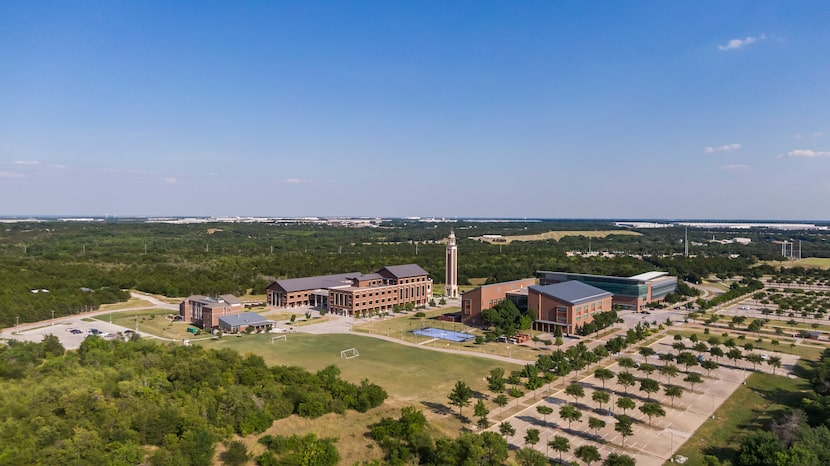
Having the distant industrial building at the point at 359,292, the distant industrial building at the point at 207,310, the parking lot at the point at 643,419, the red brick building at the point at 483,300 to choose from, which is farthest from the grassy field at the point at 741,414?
the distant industrial building at the point at 207,310

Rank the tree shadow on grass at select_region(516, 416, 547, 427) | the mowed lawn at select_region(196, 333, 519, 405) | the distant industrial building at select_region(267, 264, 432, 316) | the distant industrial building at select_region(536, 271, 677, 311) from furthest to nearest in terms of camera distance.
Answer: the distant industrial building at select_region(536, 271, 677, 311) → the distant industrial building at select_region(267, 264, 432, 316) → the mowed lawn at select_region(196, 333, 519, 405) → the tree shadow on grass at select_region(516, 416, 547, 427)

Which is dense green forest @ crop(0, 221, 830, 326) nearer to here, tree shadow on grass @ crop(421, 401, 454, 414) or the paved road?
the paved road

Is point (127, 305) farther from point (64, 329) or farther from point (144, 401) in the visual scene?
point (144, 401)

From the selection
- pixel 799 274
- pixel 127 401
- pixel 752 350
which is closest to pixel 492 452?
pixel 127 401

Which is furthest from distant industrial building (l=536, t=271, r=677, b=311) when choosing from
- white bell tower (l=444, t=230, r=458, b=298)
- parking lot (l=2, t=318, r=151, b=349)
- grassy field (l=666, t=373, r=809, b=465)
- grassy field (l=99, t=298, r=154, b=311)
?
grassy field (l=99, t=298, r=154, b=311)

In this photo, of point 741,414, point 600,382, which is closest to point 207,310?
point 600,382
